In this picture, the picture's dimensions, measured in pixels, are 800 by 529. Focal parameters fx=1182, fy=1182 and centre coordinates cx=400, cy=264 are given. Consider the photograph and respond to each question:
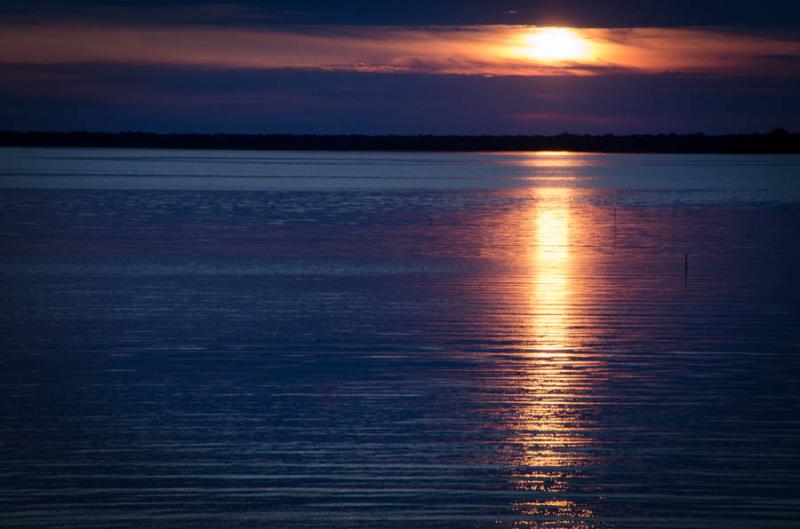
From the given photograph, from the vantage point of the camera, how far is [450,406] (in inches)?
453

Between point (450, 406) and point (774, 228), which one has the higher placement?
point (450, 406)

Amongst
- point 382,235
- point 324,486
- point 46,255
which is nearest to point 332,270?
point 46,255

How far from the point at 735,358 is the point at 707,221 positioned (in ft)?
89.8

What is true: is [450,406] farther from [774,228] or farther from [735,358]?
[774,228]

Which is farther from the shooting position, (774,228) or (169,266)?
(774,228)

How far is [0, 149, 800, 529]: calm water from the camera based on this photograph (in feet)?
28.2

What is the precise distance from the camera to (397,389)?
40.1 feet

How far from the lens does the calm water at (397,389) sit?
859 cm

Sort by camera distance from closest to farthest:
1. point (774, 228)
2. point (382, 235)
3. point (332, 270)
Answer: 1. point (332, 270)
2. point (382, 235)
3. point (774, 228)

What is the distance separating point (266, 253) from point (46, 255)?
193 inches

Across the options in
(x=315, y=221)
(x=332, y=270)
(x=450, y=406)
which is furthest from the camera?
(x=315, y=221)

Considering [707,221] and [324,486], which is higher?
[324,486]

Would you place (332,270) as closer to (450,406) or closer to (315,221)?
(450,406)

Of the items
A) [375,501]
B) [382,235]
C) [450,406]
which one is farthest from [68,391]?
[382,235]
